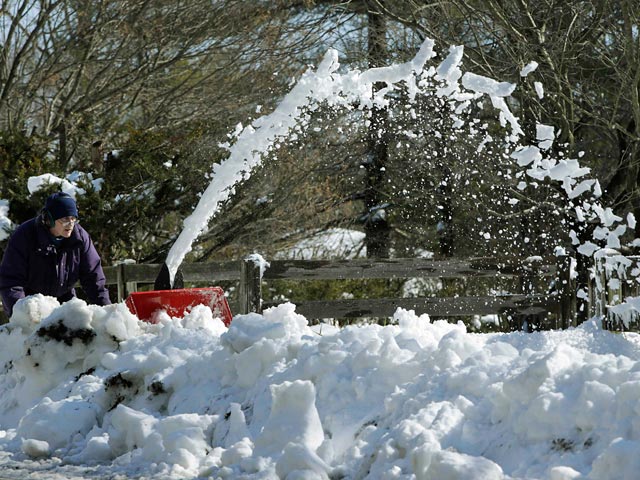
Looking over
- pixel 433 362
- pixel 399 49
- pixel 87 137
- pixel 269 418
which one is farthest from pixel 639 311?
pixel 87 137

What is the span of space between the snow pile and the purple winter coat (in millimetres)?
441

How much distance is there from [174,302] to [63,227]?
97 centimetres

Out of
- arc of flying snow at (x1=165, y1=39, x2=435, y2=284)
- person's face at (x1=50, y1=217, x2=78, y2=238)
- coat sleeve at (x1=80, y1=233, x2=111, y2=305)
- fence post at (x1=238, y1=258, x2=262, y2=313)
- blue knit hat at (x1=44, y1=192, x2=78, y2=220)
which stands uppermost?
arc of flying snow at (x1=165, y1=39, x2=435, y2=284)

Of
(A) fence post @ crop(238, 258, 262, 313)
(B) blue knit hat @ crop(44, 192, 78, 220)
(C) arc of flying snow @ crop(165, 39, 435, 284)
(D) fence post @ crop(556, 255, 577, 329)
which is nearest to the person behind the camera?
(B) blue knit hat @ crop(44, 192, 78, 220)

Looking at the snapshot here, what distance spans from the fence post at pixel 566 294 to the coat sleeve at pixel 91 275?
596 cm

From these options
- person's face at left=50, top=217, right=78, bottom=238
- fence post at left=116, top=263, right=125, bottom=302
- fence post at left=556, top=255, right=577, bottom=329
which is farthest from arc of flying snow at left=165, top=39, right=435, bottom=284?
person's face at left=50, top=217, right=78, bottom=238

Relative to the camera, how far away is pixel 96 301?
6.96 metres

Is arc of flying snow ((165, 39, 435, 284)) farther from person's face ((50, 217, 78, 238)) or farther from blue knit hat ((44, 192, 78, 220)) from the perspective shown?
blue knit hat ((44, 192, 78, 220))

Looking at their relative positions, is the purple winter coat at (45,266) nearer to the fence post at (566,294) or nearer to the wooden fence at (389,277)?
the wooden fence at (389,277)

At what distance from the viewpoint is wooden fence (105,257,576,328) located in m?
10.1

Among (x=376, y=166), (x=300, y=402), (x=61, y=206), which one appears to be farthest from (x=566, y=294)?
(x=300, y=402)

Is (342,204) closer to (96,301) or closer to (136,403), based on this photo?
(96,301)

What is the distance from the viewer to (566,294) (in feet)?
36.2

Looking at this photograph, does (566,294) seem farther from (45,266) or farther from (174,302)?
(45,266)
